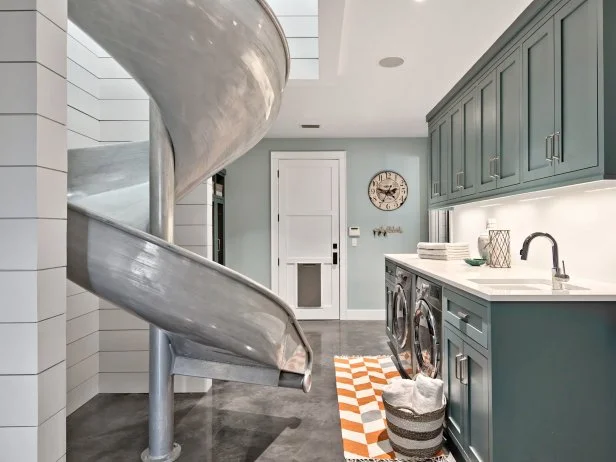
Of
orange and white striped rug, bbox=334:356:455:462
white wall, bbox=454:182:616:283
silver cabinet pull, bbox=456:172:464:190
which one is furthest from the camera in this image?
silver cabinet pull, bbox=456:172:464:190

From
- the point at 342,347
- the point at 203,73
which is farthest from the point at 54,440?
the point at 342,347

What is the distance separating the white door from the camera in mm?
5445

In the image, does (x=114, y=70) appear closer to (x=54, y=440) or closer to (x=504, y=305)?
(x=54, y=440)

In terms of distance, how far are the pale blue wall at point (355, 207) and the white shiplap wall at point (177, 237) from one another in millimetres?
2366

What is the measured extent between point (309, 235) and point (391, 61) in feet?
9.31

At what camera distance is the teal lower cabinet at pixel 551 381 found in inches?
63.9

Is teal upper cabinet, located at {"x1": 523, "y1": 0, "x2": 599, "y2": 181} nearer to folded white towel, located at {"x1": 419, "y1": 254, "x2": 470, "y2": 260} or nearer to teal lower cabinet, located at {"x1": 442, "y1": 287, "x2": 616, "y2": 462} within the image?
teal lower cabinet, located at {"x1": 442, "y1": 287, "x2": 616, "y2": 462}

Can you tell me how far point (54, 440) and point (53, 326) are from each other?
305 millimetres

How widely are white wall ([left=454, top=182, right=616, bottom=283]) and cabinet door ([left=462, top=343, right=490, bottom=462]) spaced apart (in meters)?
0.81

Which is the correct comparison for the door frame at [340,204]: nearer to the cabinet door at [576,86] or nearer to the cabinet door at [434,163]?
the cabinet door at [434,163]

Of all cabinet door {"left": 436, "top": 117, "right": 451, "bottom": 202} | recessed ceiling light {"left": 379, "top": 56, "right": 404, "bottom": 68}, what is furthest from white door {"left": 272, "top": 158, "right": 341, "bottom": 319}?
recessed ceiling light {"left": 379, "top": 56, "right": 404, "bottom": 68}

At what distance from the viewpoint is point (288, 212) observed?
545 cm

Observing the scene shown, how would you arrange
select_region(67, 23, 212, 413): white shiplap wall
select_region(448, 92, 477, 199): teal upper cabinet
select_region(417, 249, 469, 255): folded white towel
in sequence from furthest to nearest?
select_region(417, 249, 469, 255): folded white towel → select_region(448, 92, 477, 199): teal upper cabinet → select_region(67, 23, 212, 413): white shiplap wall

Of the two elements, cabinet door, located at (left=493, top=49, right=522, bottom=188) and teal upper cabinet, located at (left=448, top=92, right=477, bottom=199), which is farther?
teal upper cabinet, located at (left=448, top=92, right=477, bottom=199)
